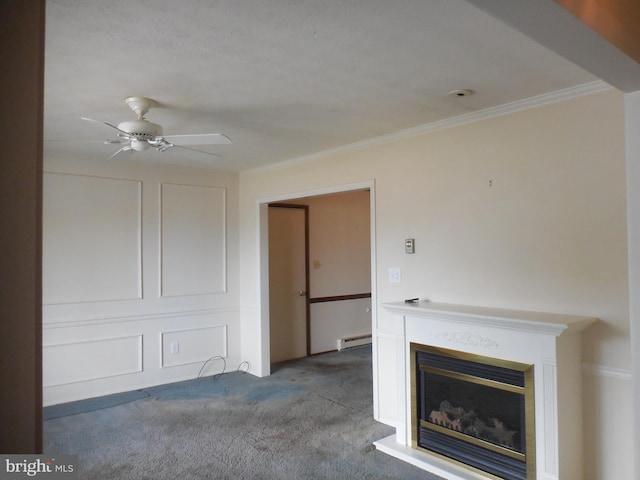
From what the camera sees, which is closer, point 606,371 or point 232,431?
point 606,371

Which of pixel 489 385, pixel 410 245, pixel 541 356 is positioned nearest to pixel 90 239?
pixel 410 245

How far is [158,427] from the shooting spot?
150 inches

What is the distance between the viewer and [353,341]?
6699 mm

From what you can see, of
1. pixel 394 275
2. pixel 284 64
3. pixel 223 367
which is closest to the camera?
pixel 284 64

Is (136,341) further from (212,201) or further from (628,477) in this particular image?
(628,477)

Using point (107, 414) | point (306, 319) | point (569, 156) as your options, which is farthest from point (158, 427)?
point (569, 156)

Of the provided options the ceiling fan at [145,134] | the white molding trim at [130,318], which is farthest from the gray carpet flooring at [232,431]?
the ceiling fan at [145,134]

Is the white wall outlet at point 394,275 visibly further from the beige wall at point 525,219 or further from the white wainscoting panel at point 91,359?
the white wainscoting panel at point 91,359

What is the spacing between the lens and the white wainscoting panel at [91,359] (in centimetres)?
441

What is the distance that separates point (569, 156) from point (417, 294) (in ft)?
4.76

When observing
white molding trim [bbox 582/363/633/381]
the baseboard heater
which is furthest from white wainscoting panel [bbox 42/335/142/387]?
white molding trim [bbox 582/363/633/381]

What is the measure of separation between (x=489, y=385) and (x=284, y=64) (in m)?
2.29

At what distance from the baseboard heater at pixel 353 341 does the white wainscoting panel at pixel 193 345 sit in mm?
1774

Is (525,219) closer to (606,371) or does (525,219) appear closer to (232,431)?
(606,371)
